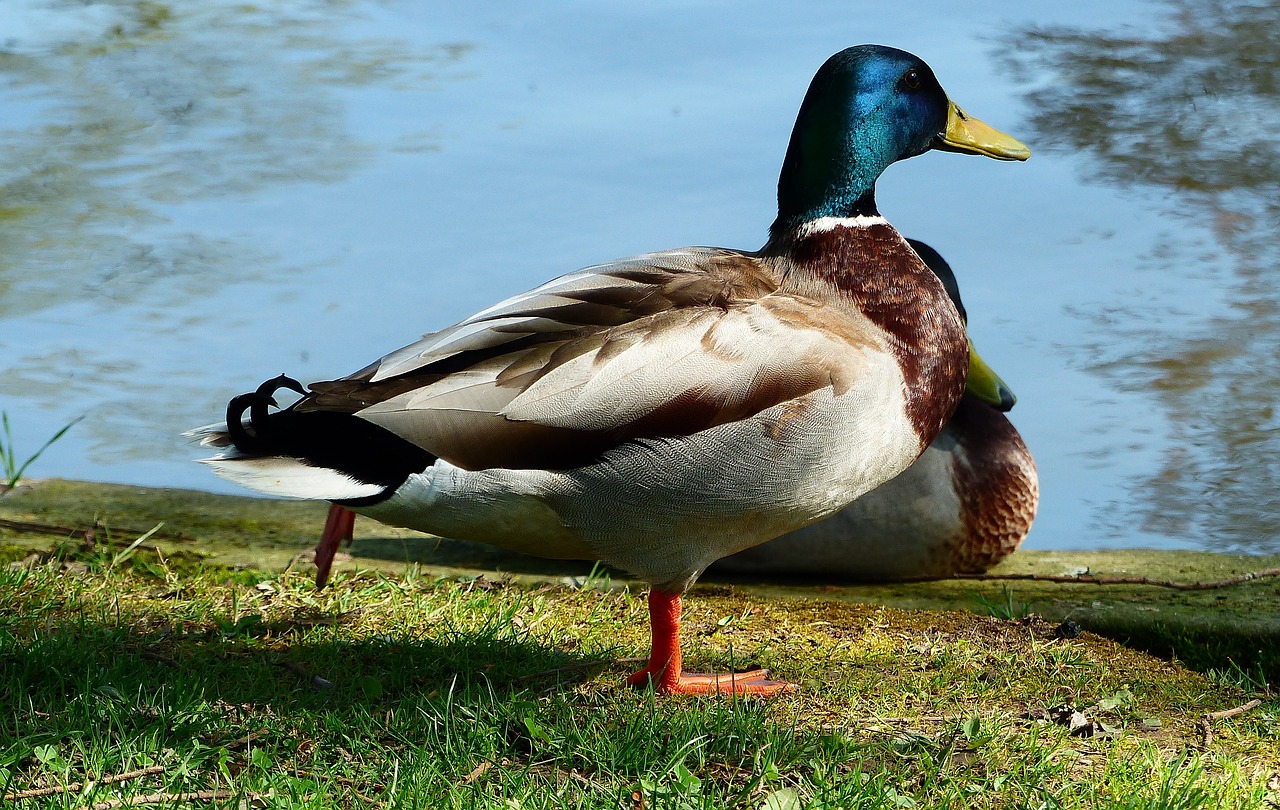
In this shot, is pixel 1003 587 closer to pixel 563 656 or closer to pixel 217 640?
pixel 563 656

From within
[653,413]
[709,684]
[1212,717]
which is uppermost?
[653,413]

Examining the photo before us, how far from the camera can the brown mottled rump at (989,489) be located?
438 cm

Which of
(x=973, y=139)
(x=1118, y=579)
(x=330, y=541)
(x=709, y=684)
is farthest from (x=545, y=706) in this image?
(x=1118, y=579)

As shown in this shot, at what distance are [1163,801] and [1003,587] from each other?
6.14ft

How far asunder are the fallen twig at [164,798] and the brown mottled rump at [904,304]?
161 centimetres

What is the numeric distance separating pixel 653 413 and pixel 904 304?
731 millimetres

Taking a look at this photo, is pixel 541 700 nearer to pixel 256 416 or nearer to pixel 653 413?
pixel 653 413

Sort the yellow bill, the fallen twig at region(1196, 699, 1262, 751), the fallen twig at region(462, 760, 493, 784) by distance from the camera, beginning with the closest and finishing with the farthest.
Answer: the fallen twig at region(462, 760, 493, 784)
the fallen twig at region(1196, 699, 1262, 751)
the yellow bill

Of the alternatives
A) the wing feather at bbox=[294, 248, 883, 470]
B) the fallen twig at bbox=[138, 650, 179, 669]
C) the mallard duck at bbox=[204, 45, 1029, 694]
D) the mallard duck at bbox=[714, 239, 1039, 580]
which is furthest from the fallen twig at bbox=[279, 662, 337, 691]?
the mallard duck at bbox=[714, 239, 1039, 580]

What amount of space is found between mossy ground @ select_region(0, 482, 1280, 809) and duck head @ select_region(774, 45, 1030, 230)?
1.16 metres

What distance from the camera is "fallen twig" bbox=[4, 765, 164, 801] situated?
7.49ft

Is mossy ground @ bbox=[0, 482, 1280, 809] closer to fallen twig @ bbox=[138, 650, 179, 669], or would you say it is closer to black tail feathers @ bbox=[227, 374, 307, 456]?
fallen twig @ bbox=[138, 650, 179, 669]

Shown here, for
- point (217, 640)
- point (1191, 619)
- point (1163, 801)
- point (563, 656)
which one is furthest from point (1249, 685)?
point (217, 640)

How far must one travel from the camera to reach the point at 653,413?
271 cm
